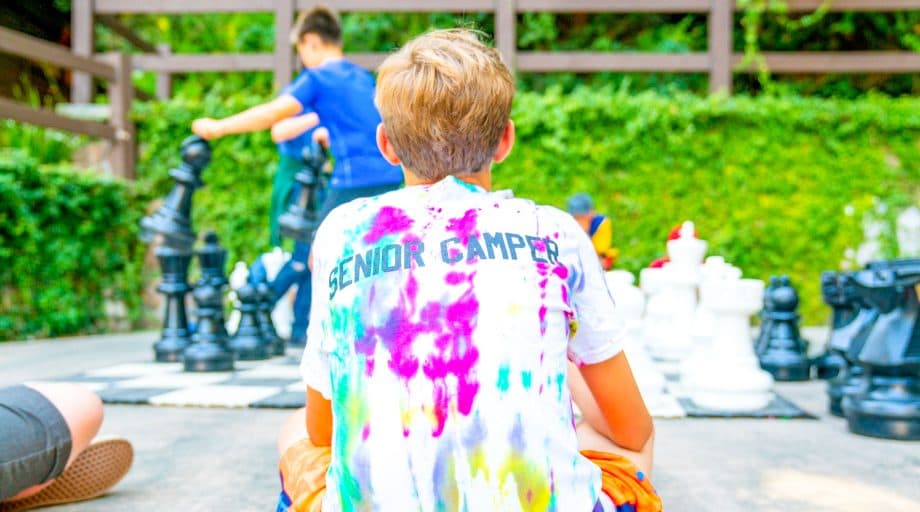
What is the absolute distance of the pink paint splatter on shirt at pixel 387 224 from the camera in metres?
1.00

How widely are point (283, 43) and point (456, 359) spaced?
5505mm

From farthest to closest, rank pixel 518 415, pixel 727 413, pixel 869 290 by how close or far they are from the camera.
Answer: pixel 727 413 → pixel 869 290 → pixel 518 415

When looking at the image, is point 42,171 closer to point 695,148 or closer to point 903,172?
point 695,148

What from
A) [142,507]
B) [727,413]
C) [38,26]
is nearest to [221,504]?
[142,507]

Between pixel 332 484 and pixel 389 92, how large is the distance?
484mm

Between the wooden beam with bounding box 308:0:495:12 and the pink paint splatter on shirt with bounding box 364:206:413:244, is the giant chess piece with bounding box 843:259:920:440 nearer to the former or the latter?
the pink paint splatter on shirt with bounding box 364:206:413:244

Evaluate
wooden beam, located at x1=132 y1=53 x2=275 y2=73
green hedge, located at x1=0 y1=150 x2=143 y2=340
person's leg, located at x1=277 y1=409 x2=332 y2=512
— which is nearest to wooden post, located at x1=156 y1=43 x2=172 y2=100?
wooden beam, located at x1=132 y1=53 x2=275 y2=73

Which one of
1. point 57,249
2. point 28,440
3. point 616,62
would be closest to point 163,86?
point 57,249

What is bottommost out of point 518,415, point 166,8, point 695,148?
point 518,415

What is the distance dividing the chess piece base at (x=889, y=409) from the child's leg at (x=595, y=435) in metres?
1.16

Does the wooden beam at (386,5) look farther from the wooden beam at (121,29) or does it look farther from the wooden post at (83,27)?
the wooden beam at (121,29)

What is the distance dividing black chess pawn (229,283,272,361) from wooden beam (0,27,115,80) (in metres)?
2.49

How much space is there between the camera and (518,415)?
0.94m

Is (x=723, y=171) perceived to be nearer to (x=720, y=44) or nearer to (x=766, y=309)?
(x=720, y=44)
